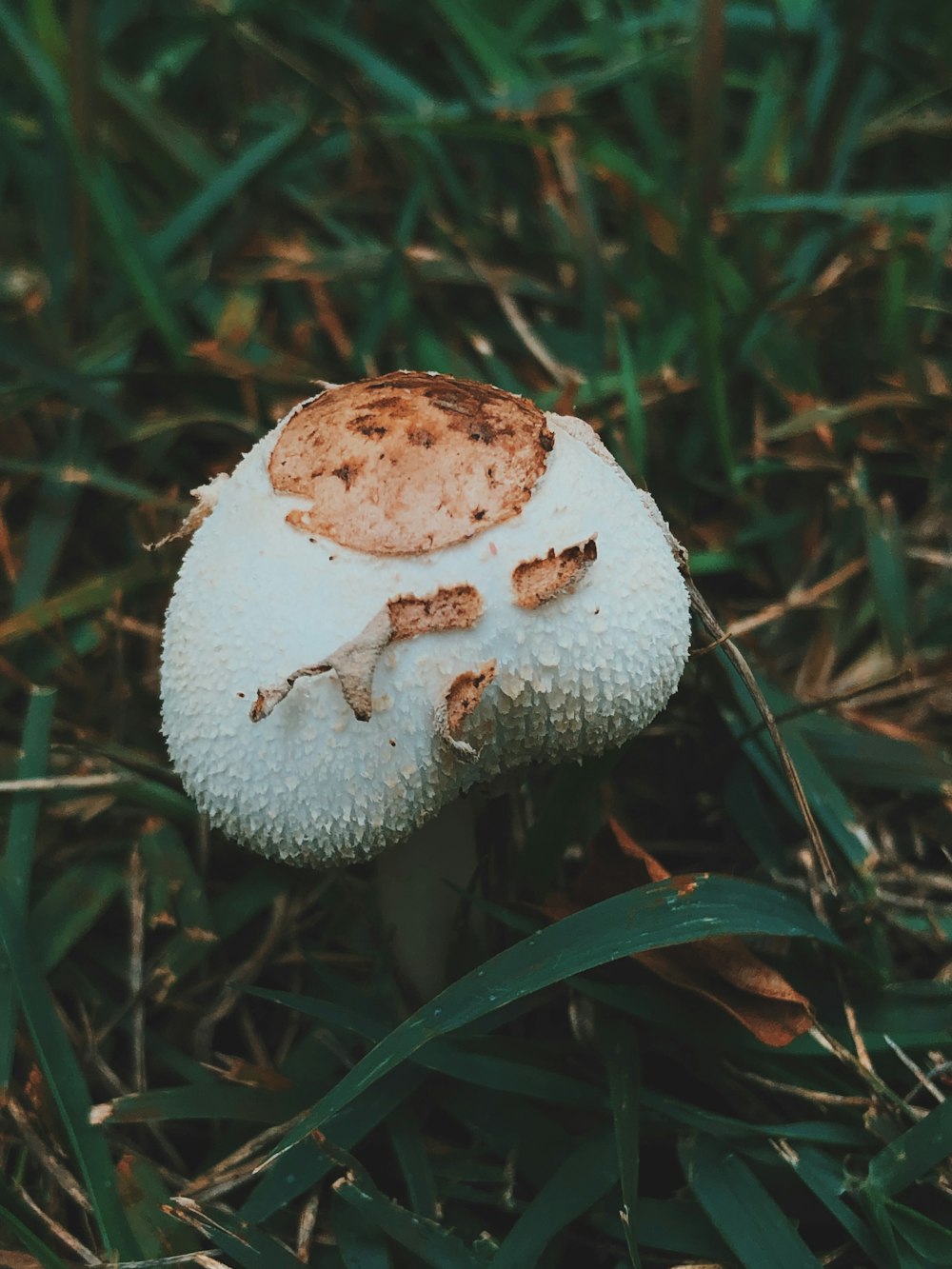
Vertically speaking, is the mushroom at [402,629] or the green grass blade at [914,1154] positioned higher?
the mushroom at [402,629]

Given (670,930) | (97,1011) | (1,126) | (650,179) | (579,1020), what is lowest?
(579,1020)

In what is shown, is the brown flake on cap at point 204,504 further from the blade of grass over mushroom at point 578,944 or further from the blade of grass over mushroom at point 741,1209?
the blade of grass over mushroom at point 741,1209

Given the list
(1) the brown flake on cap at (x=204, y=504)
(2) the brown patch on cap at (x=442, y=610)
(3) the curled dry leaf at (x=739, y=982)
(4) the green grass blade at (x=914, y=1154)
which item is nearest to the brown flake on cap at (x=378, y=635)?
→ (2) the brown patch on cap at (x=442, y=610)

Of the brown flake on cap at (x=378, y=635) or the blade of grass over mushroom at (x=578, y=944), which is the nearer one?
the brown flake on cap at (x=378, y=635)

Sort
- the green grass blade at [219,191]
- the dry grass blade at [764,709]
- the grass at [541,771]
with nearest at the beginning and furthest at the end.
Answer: the grass at [541,771] < the dry grass blade at [764,709] < the green grass blade at [219,191]

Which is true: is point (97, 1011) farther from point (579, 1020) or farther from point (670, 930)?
point (670, 930)

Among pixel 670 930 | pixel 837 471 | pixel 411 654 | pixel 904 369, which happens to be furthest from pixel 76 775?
pixel 904 369

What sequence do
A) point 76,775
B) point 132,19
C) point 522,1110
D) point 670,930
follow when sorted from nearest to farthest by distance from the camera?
point 670,930 → point 522,1110 → point 76,775 → point 132,19

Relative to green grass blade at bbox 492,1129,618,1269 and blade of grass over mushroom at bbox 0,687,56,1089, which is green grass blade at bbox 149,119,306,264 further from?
green grass blade at bbox 492,1129,618,1269
